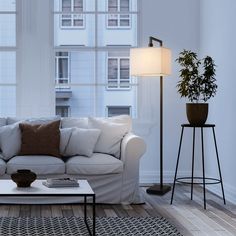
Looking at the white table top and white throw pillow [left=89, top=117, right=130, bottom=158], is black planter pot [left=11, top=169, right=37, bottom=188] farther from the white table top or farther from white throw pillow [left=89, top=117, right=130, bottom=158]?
white throw pillow [left=89, top=117, right=130, bottom=158]

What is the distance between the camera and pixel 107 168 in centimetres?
A: 527

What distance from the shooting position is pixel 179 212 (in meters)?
5.03

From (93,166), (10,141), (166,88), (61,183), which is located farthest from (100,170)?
(166,88)

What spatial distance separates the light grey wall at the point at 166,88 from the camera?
22.2 ft

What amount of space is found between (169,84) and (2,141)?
2374mm

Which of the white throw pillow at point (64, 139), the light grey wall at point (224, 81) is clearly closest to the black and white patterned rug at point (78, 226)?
the white throw pillow at point (64, 139)

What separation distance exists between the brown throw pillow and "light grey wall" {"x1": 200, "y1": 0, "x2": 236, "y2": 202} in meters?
1.87

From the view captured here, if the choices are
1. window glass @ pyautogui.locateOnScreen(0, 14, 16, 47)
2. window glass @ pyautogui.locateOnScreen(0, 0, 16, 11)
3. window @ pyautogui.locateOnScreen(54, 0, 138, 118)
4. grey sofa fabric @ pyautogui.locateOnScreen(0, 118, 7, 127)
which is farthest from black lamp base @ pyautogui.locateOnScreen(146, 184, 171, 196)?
window glass @ pyautogui.locateOnScreen(0, 0, 16, 11)

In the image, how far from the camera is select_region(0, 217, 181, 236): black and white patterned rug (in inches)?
163

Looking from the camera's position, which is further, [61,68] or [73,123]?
[61,68]

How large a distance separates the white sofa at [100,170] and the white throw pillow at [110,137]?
0.24 m

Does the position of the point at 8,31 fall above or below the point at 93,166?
above

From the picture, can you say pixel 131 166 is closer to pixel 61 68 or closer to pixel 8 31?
pixel 61 68

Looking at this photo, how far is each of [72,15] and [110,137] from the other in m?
1.98
